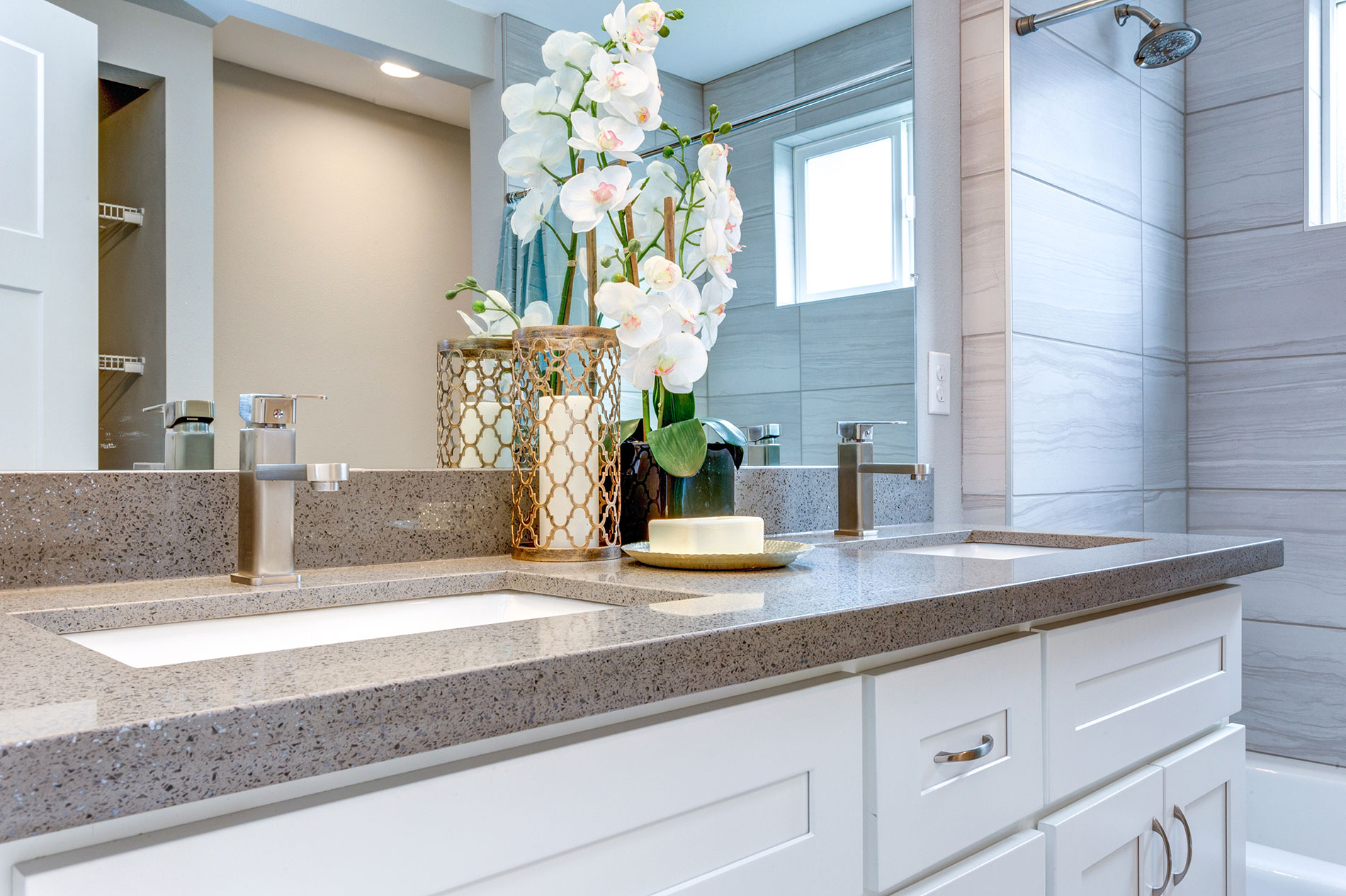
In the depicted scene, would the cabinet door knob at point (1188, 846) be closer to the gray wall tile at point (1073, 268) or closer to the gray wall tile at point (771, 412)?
the gray wall tile at point (771, 412)

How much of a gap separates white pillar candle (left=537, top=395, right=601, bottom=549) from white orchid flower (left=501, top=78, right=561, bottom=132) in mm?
350

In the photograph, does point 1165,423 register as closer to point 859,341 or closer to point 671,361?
point 859,341

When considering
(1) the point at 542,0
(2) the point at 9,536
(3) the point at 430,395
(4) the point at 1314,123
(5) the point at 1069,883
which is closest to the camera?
(2) the point at 9,536

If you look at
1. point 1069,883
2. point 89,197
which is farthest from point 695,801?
point 89,197

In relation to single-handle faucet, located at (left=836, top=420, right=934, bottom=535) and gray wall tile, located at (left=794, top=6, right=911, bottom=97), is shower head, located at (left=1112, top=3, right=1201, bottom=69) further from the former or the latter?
single-handle faucet, located at (left=836, top=420, right=934, bottom=535)

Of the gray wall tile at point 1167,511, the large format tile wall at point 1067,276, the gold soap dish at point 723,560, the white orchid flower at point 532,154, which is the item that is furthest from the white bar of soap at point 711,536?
the gray wall tile at point 1167,511

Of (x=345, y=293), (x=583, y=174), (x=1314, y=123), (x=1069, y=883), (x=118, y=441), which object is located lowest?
(x=1069, y=883)

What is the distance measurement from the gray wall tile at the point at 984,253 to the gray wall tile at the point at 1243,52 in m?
1.04

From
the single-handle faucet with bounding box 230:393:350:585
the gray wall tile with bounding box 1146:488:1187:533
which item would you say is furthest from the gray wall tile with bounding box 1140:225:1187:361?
the single-handle faucet with bounding box 230:393:350:585

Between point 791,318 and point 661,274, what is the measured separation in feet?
1.93

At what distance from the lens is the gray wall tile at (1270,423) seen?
228 centimetres

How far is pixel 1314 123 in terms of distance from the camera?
234cm

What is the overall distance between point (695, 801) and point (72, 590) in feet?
1.84

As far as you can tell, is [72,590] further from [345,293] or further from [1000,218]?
[1000,218]
